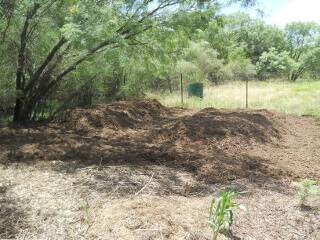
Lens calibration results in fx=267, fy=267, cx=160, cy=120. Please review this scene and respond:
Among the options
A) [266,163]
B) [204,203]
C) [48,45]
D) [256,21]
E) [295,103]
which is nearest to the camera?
[204,203]

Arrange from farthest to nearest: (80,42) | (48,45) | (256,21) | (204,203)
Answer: (256,21), (48,45), (80,42), (204,203)

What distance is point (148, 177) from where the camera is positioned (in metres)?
3.58

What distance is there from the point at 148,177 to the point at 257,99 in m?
8.87

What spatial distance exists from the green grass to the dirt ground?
3.66 m

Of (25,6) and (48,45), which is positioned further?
(48,45)

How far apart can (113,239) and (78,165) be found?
191 cm

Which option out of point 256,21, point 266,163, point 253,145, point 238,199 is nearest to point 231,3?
point 253,145

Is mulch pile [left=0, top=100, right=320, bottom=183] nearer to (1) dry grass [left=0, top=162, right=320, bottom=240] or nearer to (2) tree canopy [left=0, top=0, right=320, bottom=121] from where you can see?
(1) dry grass [left=0, top=162, right=320, bottom=240]

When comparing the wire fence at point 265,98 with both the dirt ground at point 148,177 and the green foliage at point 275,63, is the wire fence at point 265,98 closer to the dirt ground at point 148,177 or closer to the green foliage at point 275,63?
the dirt ground at point 148,177

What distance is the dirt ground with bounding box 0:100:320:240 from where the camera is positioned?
7.97ft

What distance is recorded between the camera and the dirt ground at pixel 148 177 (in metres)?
2.43

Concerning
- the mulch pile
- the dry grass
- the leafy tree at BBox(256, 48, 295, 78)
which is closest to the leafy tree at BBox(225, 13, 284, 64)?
the leafy tree at BBox(256, 48, 295, 78)

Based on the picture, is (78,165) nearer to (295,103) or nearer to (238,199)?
(238,199)

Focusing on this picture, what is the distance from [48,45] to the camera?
6.82 metres
